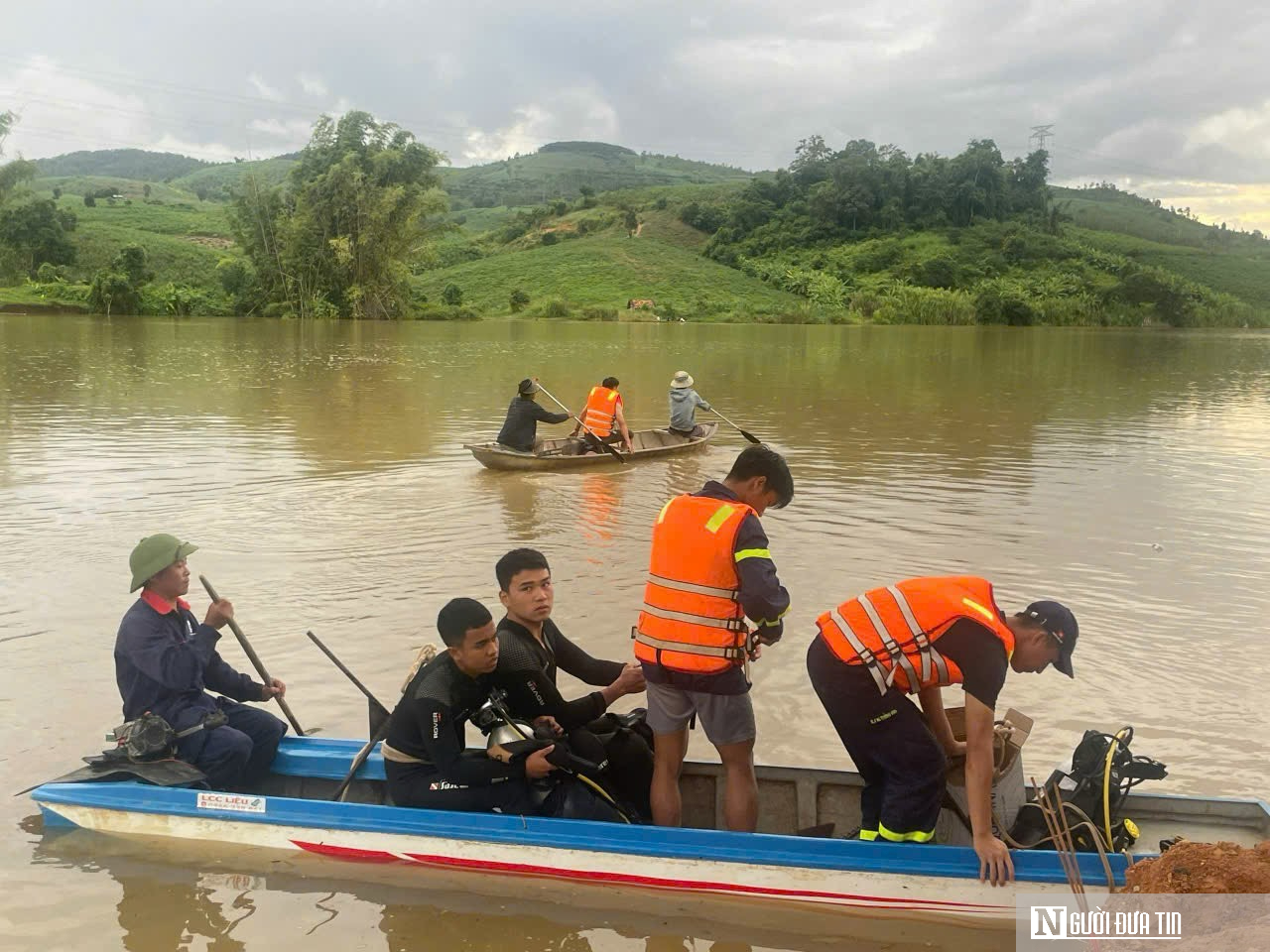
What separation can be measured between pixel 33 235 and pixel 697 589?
A: 2824 inches

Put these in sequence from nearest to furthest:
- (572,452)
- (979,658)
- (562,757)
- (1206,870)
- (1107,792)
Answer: (1206,870), (979,658), (1107,792), (562,757), (572,452)

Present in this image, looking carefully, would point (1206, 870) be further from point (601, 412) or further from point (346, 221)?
point (346, 221)

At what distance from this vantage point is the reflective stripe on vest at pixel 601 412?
14672 mm

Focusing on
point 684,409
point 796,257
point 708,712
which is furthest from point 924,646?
point 796,257

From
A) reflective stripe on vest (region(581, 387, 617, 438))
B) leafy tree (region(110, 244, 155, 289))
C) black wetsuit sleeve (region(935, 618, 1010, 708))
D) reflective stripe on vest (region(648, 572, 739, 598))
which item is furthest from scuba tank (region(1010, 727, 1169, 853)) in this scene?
leafy tree (region(110, 244, 155, 289))

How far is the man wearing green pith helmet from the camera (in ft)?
15.8

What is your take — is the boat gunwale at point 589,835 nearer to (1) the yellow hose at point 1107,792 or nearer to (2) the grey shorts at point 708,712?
(1) the yellow hose at point 1107,792

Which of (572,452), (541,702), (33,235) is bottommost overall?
(541,702)

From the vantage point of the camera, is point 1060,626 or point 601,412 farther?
point 601,412

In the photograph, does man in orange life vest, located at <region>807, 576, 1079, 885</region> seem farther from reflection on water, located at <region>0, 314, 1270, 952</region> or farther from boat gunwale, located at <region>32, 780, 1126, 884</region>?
reflection on water, located at <region>0, 314, 1270, 952</region>

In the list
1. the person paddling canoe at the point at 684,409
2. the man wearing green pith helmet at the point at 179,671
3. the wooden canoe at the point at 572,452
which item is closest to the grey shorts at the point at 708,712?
the man wearing green pith helmet at the point at 179,671

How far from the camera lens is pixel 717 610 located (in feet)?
13.7

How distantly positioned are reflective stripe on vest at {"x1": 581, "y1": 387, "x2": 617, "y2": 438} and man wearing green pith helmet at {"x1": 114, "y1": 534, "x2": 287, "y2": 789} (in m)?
9.84

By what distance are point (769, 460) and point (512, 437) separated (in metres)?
10.1
